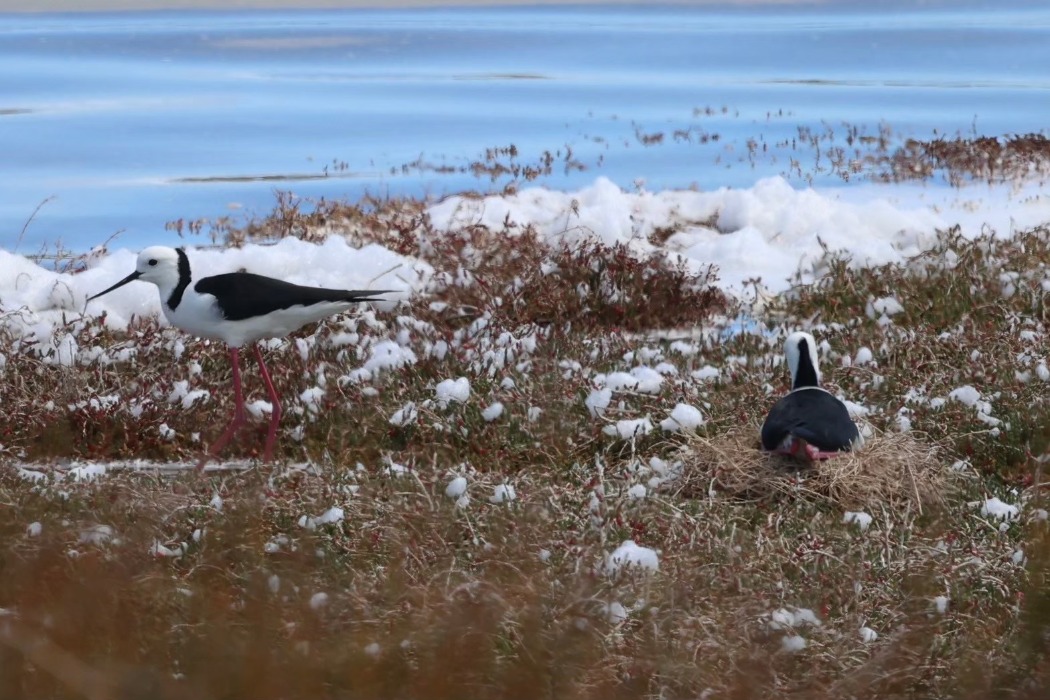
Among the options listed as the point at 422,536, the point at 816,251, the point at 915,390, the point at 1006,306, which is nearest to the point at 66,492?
the point at 422,536

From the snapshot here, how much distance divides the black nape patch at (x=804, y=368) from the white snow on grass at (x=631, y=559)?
2.70m

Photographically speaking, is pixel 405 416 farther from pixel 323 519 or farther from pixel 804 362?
pixel 804 362

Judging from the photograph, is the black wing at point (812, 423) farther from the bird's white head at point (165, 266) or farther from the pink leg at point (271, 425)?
the bird's white head at point (165, 266)

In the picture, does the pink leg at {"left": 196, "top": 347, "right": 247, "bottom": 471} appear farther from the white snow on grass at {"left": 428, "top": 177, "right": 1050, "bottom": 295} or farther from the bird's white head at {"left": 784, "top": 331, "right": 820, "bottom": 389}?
the white snow on grass at {"left": 428, "top": 177, "right": 1050, "bottom": 295}

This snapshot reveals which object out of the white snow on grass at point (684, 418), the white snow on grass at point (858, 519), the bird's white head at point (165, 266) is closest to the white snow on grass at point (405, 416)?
the white snow on grass at point (684, 418)

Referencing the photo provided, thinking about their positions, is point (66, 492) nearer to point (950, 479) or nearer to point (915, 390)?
point (950, 479)

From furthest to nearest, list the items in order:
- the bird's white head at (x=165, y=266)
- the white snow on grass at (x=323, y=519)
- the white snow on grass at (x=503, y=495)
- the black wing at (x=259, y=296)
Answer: the bird's white head at (x=165, y=266) < the black wing at (x=259, y=296) < the white snow on grass at (x=503, y=495) < the white snow on grass at (x=323, y=519)

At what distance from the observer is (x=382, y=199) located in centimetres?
1902

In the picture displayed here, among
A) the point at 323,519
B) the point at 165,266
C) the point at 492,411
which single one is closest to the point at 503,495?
the point at 323,519

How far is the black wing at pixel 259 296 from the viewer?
8.69 metres

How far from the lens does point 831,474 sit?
7309 millimetres

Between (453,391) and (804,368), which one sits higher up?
(804,368)

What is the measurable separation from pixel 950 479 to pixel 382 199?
12619 mm

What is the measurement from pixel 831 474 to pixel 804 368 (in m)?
0.98
